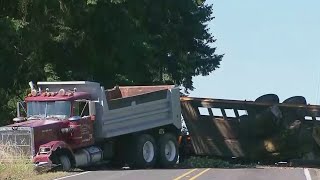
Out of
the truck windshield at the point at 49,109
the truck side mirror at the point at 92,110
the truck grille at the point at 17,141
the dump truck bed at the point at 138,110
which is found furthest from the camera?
the dump truck bed at the point at 138,110

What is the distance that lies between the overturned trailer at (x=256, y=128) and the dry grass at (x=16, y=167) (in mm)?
9062

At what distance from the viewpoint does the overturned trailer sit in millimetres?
25484

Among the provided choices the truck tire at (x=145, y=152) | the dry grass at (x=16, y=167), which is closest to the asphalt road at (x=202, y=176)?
the dry grass at (x=16, y=167)

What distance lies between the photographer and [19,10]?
93.8 ft

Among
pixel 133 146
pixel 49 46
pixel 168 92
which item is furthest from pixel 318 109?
pixel 49 46

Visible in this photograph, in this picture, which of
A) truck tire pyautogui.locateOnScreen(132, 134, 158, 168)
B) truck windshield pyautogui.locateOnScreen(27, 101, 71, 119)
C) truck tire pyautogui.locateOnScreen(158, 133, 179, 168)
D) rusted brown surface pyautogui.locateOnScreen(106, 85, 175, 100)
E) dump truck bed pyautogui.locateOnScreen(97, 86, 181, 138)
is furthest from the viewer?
rusted brown surface pyautogui.locateOnScreen(106, 85, 175, 100)

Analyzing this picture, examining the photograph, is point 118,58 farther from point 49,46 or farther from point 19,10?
point 19,10

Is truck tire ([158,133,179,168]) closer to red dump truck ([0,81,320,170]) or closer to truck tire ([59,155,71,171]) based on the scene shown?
red dump truck ([0,81,320,170])

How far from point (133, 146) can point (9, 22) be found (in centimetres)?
825

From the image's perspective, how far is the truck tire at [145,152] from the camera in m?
23.3

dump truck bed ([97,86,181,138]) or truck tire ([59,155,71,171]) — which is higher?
dump truck bed ([97,86,181,138])

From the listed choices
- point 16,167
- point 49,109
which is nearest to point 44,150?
point 16,167

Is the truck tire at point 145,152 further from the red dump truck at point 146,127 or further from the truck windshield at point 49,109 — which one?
the truck windshield at point 49,109

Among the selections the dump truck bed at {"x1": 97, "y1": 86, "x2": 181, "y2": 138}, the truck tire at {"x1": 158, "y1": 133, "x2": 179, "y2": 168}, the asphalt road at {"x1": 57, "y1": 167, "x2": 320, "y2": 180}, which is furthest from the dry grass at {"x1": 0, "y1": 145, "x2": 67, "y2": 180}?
the truck tire at {"x1": 158, "y1": 133, "x2": 179, "y2": 168}
